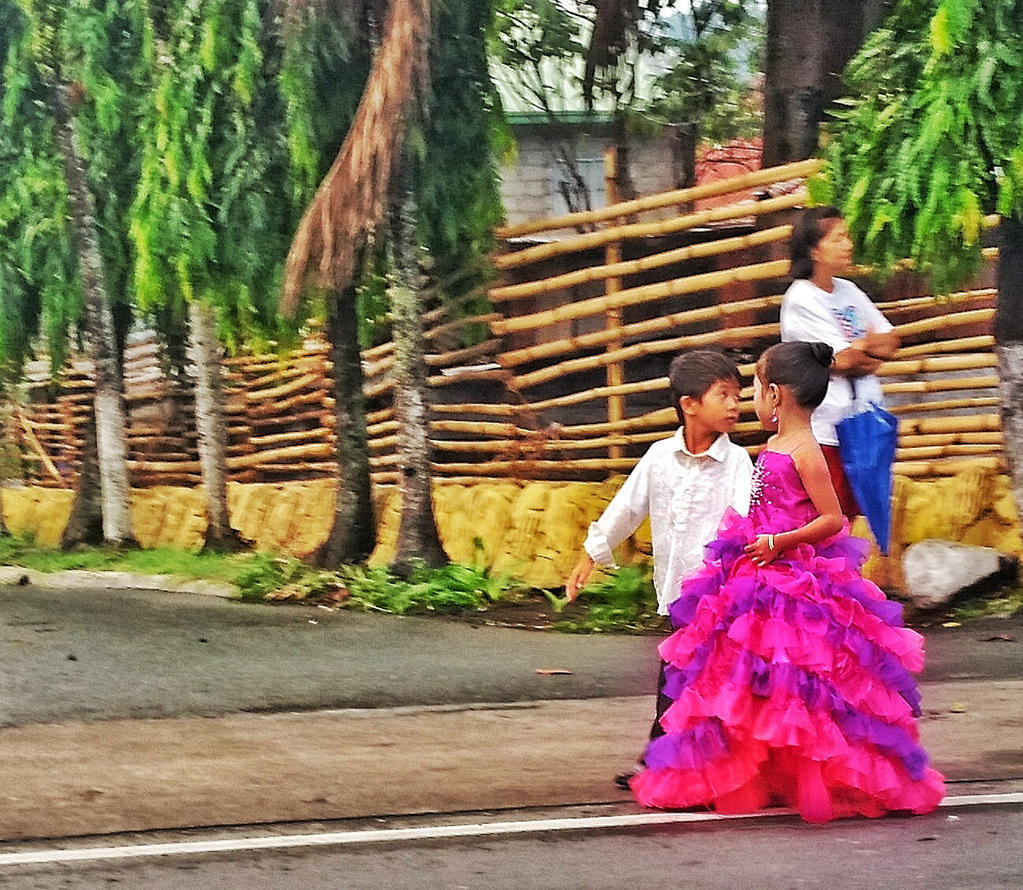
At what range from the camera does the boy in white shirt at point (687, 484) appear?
15.4ft

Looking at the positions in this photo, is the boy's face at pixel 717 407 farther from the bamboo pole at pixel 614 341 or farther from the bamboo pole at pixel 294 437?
the bamboo pole at pixel 294 437

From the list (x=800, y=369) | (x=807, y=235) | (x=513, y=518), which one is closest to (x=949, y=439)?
(x=513, y=518)

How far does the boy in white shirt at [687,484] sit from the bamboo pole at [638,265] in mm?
4183

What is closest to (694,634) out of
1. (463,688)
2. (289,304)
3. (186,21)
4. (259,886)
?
(259,886)

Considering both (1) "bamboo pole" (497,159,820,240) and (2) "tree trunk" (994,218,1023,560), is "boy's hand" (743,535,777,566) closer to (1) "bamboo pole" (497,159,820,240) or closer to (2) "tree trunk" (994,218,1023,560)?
(2) "tree trunk" (994,218,1023,560)

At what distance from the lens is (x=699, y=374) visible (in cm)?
470

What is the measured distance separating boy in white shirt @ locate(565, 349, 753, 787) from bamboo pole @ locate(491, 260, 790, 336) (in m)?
4.03

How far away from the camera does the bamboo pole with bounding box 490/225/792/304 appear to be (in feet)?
29.0

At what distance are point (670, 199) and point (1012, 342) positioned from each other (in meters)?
2.33

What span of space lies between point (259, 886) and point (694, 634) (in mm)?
1422

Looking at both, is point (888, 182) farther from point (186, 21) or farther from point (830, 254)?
point (186, 21)

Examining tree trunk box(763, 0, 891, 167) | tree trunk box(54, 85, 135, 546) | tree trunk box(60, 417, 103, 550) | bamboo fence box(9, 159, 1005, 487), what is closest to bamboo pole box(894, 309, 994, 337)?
bamboo fence box(9, 159, 1005, 487)

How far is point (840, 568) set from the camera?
4516mm

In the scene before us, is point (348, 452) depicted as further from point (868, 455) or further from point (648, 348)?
point (868, 455)
